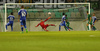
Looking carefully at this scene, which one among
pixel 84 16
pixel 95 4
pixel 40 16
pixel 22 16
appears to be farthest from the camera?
pixel 95 4

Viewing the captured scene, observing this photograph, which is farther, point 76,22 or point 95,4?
point 95,4

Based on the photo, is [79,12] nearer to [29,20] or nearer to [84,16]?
[84,16]

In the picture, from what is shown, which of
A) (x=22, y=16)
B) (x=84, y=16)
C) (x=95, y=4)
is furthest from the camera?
(x=95, y=4)

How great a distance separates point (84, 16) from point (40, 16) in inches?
207

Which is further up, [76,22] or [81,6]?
[81,6]

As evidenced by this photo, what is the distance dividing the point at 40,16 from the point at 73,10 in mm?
3626

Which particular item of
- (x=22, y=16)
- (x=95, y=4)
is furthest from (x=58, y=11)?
Result: (x=22, y=16)

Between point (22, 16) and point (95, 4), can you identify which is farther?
point (95, 4)

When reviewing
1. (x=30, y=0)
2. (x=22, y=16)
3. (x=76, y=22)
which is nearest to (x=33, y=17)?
(x=76, y=22)

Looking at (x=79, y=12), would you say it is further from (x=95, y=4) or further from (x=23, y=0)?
(x=23, y=0)

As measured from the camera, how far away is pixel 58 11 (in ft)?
83.1

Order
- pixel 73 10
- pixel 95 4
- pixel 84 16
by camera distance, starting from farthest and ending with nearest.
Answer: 1. pixel 95 4
2. pixel 73 10
3. pixel 84 16

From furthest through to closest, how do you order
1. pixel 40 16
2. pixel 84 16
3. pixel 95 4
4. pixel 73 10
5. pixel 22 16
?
pixel 95 4, pixel 40 16, pixel 73 10, pixel 84 16, pixel 22 16

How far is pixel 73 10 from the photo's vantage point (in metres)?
25.3
